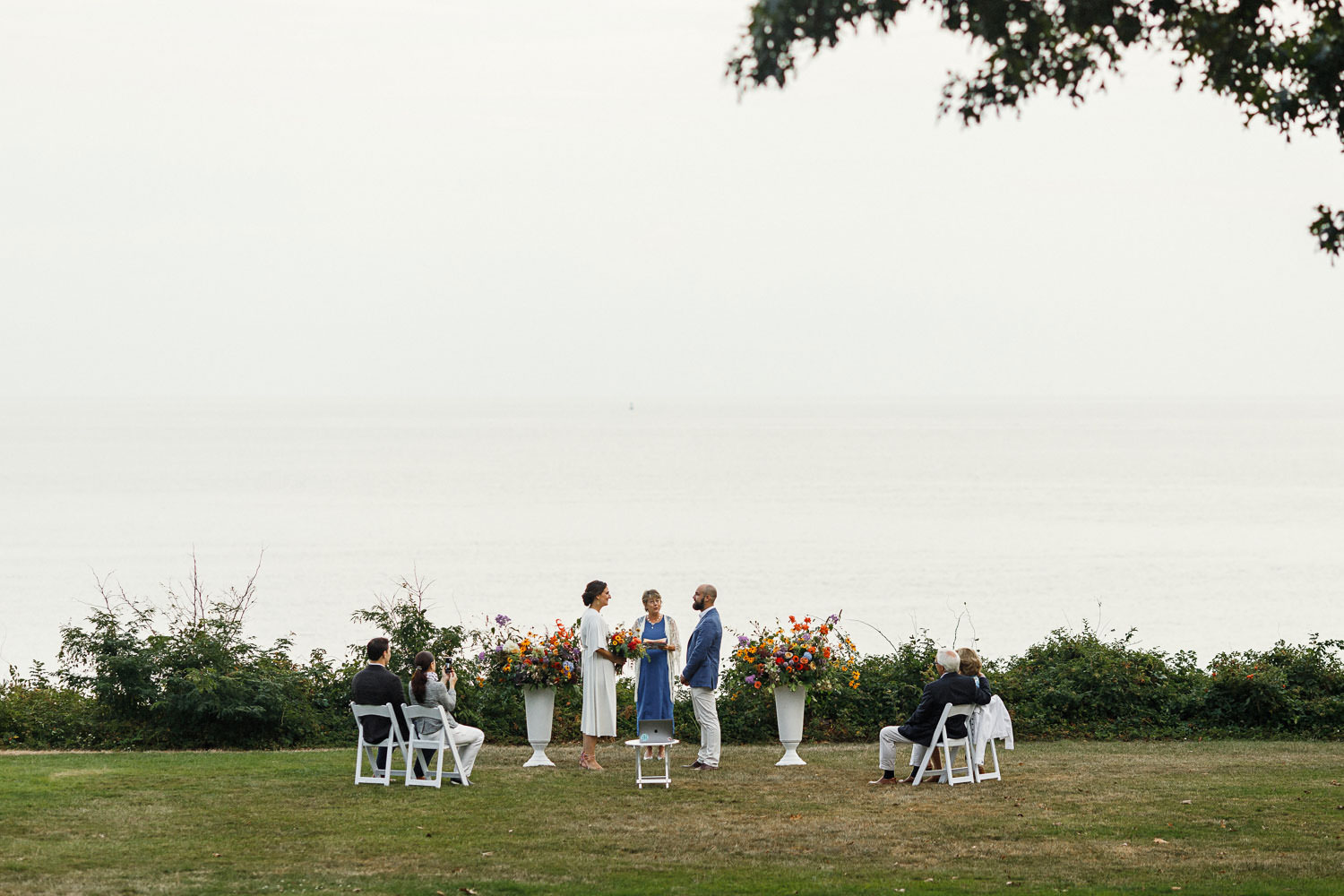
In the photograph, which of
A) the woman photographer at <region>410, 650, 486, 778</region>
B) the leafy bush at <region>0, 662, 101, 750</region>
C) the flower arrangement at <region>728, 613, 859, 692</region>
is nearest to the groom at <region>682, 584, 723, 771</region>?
the flower arrangement at <region>728, 613, 859, 692</region>

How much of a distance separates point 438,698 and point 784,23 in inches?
288

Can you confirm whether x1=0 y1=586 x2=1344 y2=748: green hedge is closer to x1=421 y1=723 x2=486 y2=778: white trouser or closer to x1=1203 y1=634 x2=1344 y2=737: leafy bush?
x1=1203 y1=634 x2=1344 y2=737: leafy bush

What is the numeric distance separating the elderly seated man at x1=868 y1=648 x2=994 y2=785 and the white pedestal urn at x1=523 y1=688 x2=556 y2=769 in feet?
10.8

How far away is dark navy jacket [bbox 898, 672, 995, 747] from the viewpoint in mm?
12445

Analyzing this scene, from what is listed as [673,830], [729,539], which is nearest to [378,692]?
[673,830]

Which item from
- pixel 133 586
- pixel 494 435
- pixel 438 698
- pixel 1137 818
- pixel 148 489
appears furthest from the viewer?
pixel 494 435

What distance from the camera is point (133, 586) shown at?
49.1 metres

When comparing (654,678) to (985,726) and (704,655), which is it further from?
(985,726)

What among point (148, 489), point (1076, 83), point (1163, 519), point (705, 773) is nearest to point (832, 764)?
point (705, 773)

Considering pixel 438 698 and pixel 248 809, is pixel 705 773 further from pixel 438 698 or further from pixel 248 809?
pixel 248 809

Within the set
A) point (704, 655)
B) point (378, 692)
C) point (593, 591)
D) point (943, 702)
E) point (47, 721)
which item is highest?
point (593, 591)

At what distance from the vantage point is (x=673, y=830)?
10.3 metres

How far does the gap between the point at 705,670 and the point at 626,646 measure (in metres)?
0.79

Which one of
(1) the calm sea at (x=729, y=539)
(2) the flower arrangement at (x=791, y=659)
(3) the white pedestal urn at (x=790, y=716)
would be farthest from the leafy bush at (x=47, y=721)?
(1) the calm sea at (x=729, y=539)
